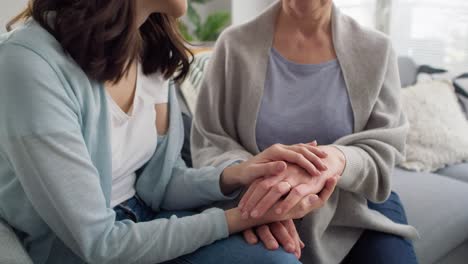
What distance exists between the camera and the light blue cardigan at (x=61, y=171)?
813 millimetres

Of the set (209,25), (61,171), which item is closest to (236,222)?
(61,171)

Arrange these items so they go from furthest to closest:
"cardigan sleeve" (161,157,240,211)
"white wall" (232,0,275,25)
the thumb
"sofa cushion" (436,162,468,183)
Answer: "white wall" (232,0,275,25) < "sofa cushion" (436,162,468,183) < "cardigan sleeve" (161,157,240,211) < the thumb

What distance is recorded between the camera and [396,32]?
3.57 meters

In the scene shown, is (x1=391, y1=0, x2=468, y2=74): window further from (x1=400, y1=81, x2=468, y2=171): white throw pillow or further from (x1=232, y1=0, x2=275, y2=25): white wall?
(x1=232, y1=0, x2=275, y2=25): white wall

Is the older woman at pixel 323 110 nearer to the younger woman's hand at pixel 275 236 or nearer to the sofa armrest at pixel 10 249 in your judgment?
the younger woman's hand at pixel 275 236

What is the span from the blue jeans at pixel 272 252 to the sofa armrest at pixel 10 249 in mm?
237

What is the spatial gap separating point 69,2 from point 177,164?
1.56 ft

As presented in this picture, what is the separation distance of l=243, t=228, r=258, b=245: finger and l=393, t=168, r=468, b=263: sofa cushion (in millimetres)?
776

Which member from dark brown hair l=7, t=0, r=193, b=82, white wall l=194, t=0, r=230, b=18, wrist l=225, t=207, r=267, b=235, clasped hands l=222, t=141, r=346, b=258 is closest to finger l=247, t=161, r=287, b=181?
clasped hands l=222, t=141, r=346, b=258

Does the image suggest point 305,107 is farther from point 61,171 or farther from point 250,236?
point 61,171

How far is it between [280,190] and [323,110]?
356 millimetres

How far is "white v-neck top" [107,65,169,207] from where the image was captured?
3.42 feet

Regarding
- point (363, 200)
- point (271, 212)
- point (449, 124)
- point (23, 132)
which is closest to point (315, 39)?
point (363, 200)

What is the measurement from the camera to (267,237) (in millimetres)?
967
